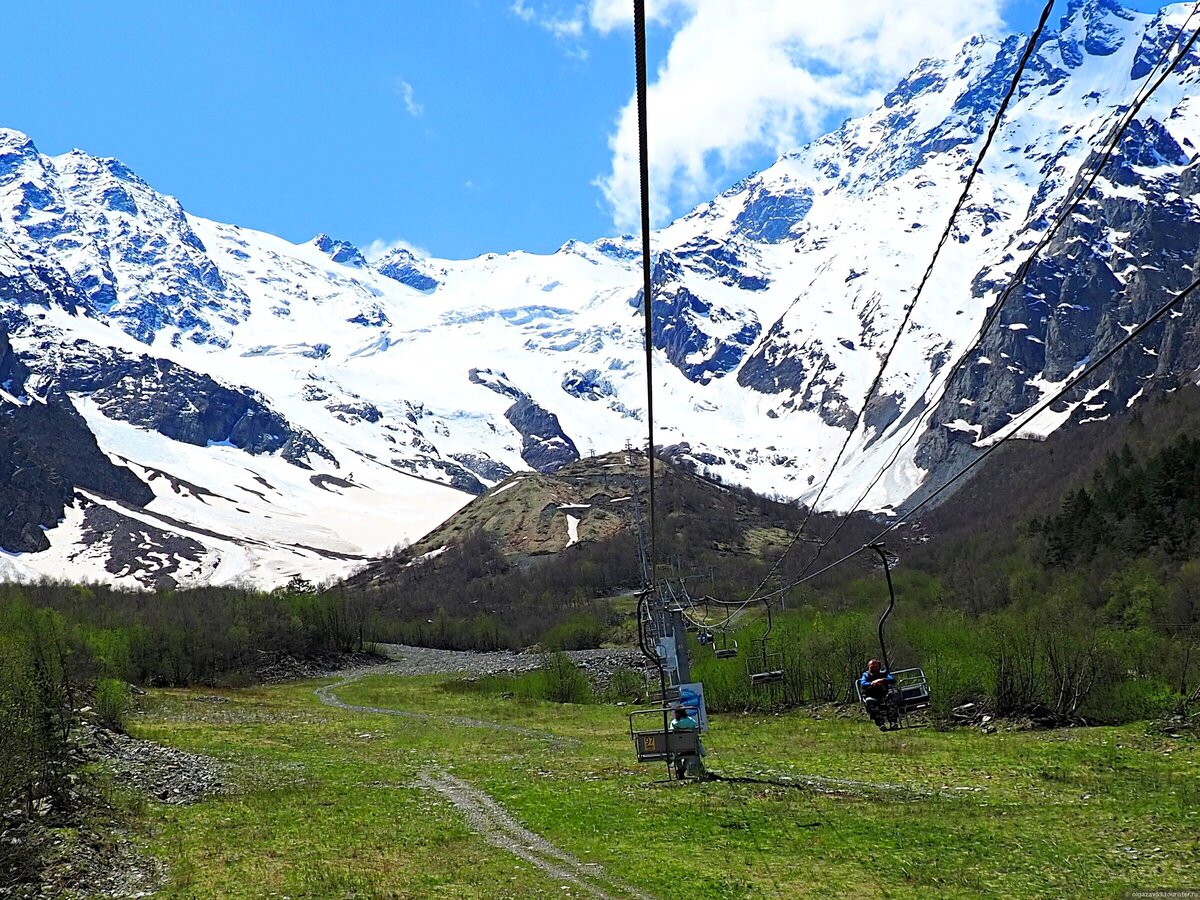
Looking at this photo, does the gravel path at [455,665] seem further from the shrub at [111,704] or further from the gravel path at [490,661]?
the shrub at [111,704]

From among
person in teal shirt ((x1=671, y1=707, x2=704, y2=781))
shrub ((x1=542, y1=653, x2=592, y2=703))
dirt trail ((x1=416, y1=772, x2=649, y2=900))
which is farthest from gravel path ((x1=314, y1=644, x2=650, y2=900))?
shrub ((x1=542, y1=653, x2=592, y2=703))

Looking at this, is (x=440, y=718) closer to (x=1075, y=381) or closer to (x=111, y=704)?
(x=111, y=704)

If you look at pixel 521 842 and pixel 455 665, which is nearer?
pixel 521 842

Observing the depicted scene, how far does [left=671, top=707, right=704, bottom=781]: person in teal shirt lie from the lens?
4581 cm

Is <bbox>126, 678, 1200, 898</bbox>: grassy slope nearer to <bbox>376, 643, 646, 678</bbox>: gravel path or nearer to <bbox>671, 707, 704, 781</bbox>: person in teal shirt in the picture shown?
<bbox>671, 707, 704, 781</bbox>: person in teal shirt

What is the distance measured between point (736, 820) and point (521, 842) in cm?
838

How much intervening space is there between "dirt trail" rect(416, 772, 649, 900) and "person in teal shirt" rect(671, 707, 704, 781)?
787 centimetres

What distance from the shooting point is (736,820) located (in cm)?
4141

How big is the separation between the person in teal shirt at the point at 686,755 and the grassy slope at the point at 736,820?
183 centimetres

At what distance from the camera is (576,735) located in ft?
266

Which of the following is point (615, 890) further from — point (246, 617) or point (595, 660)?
point (246, 617)

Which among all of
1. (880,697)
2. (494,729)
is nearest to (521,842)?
(880,697)

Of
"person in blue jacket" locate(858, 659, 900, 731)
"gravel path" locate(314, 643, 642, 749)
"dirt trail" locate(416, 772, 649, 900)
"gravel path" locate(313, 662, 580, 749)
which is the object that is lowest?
"dirt trail" locate(416, 772, 649, 900)

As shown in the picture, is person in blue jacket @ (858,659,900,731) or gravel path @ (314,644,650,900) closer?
gravel path @ (314,644,650,900)
